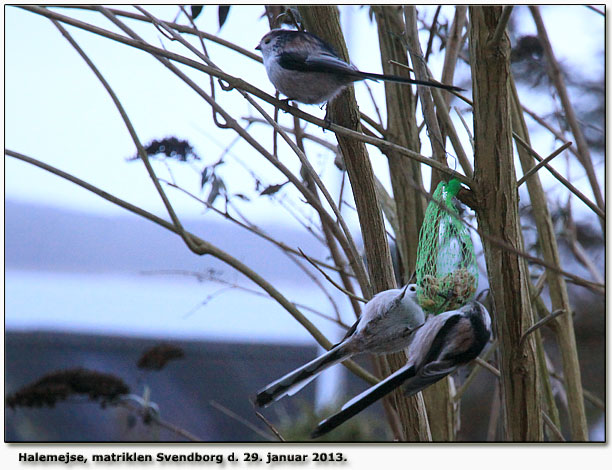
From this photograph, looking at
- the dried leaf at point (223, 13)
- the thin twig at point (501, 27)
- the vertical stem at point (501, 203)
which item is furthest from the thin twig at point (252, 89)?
the dried leaf at point (223, 13)

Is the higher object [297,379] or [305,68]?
[305,68]

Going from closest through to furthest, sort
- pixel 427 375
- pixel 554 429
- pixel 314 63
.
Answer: pixel 427 375 → pixel 314 63 → pixel 554 429

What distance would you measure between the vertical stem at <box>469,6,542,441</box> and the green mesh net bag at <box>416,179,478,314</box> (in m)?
0.03

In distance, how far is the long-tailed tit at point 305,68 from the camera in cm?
75

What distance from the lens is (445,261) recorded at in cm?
78

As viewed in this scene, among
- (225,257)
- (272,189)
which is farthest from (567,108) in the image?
(225,257)

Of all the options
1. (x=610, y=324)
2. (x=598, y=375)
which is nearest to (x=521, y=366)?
(x=610, y=324)

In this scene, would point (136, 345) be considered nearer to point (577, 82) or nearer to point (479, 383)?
point (479, 383)

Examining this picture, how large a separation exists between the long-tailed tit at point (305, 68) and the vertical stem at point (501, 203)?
0.47 feet

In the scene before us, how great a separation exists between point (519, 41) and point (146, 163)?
709mm

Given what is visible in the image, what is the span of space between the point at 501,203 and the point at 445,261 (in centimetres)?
11

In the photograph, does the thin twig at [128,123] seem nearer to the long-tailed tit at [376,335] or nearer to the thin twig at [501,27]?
the long-tailed tit at [376,335]

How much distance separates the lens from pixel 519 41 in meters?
1.17

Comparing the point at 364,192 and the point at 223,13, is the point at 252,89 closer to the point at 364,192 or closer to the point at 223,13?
the point at 364,192
